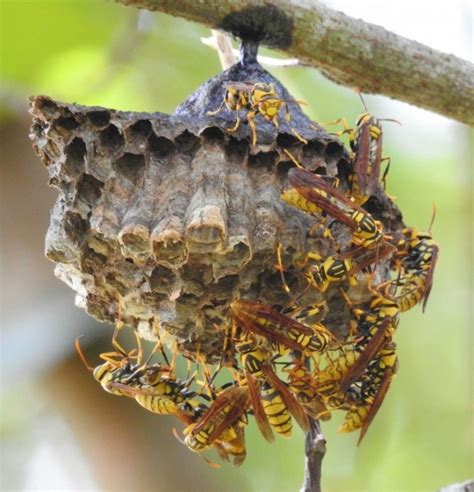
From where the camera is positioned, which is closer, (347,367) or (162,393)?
(347,367)

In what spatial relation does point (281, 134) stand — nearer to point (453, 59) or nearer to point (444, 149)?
point (453, 59)

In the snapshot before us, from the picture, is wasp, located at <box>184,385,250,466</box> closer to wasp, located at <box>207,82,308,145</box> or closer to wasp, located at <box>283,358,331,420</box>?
wasp, located at <box>283,358,331,420</box>

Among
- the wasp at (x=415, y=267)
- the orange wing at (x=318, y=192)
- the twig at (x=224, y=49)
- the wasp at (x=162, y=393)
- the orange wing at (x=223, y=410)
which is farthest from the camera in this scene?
the twig at (x=224, y=49)

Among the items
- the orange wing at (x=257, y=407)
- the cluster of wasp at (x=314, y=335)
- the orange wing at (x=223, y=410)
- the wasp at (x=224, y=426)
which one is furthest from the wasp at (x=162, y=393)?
the orange wing at (x=257, y=407)

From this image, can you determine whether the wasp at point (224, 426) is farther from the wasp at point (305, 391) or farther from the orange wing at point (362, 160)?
the orange wing at point (362, 160)

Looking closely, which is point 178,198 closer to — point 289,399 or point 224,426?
point 289,399

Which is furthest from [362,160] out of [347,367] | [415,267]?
[347,367]

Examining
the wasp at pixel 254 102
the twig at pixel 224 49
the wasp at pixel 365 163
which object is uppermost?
the twig at pixel 224 49

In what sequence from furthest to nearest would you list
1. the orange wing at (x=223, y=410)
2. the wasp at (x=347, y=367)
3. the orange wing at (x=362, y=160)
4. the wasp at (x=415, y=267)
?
the wasp at (x=415, y=267)
the orange wing at (x=223, y=410)
the wasp at (x=347, y=367)
the orange wing at (x=362, y=160)
